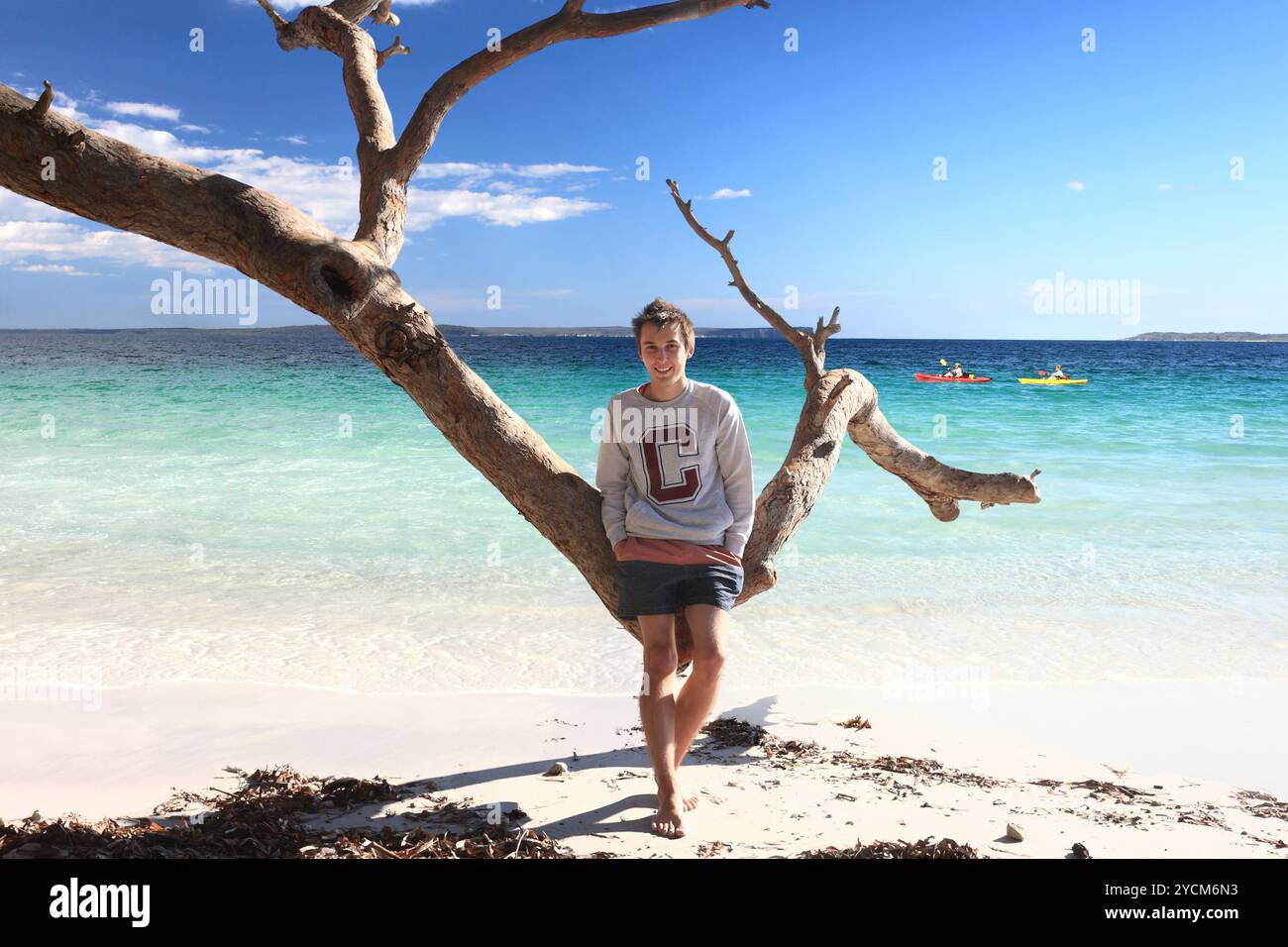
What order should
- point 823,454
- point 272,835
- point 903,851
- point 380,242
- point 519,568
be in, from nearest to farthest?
point 903,851, point 272,835, point 380,242, point 823,454, point 519,568

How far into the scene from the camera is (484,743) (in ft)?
13.0

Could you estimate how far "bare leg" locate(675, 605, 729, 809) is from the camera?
9.50ft

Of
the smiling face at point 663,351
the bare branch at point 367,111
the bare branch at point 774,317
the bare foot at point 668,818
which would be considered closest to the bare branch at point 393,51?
the bare branch at point 367,111

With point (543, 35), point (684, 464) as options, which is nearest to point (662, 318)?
point (684, 464)

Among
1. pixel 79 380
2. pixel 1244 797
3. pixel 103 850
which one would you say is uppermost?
pixel 79 380

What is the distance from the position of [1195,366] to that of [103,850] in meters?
52.5

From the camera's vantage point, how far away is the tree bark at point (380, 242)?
9.38ft

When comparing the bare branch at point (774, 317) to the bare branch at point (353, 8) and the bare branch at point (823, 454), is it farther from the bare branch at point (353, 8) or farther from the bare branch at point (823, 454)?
the bare branch at point (353, 8)

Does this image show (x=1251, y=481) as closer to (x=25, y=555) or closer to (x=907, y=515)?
(x=907, y=515)

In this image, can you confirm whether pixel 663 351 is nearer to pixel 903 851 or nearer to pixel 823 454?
pixel 823 454

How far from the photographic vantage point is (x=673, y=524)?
9.59ft

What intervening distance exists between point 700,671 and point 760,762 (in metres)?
0.98

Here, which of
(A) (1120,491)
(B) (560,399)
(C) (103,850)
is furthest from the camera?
(B) (560,399)
